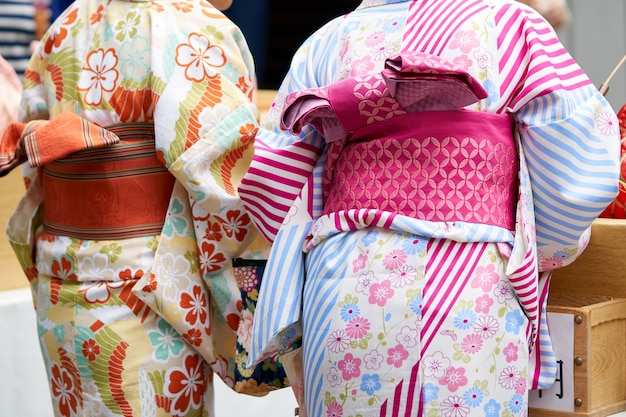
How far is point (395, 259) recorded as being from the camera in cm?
176

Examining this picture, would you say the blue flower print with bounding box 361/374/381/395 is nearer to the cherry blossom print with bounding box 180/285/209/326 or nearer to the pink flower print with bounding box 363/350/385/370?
the pink flower print with bounding box 363/350/385/370

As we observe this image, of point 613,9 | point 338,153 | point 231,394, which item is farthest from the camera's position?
point 613,9

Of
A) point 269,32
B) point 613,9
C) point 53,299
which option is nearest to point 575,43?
point 613,9

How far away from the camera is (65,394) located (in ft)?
8.03

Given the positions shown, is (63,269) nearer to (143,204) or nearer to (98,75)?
→ (143,204)

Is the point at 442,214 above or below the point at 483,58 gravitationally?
below

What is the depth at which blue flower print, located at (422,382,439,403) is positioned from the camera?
1704mm

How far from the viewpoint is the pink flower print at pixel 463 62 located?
1804 millimetres

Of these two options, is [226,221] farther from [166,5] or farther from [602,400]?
[602,400]

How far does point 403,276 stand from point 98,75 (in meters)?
1.06

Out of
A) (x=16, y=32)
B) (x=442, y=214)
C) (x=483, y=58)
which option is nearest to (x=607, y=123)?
(x=483, y=58)

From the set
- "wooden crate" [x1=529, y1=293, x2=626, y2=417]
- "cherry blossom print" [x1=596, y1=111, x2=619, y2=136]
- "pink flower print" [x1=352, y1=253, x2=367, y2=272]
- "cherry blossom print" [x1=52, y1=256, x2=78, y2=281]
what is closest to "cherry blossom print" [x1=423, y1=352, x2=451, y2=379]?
"pink flower print" [x1=352, y1=253, x2=367, y2=272]

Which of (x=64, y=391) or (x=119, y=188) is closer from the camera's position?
(x=119, y=188)

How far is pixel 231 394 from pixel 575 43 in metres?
2.90
